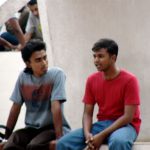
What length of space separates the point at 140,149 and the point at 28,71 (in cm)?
130

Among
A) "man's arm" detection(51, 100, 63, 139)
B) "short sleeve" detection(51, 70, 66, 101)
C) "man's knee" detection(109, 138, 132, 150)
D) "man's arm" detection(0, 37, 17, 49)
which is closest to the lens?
"man's knee" detection(109, 138, 132, 150)

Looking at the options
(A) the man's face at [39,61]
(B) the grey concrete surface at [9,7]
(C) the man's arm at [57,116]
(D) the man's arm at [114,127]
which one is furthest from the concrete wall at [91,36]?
(D) the man's arm at [114,127]

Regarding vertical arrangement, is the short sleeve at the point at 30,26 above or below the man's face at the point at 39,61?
above

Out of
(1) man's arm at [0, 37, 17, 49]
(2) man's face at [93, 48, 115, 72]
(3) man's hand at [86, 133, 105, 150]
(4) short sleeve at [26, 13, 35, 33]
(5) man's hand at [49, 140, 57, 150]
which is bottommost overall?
(5) man's hand at [49, 140, 57, 150]

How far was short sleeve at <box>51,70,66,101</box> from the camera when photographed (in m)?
4.66

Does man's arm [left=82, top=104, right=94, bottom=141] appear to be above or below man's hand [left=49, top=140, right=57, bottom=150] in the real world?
above

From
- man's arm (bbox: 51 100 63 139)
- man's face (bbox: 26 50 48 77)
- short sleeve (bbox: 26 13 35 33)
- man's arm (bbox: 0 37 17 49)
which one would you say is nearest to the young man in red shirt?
man's arm (bbox: 51 100 63 139)

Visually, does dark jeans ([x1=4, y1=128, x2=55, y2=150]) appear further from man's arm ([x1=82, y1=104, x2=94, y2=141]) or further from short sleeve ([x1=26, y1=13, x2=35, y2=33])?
short sleeve ([x1=26, y1=13, x2=35, y2=33])

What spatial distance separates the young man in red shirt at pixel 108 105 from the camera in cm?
423

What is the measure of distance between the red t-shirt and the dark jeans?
1.44ft

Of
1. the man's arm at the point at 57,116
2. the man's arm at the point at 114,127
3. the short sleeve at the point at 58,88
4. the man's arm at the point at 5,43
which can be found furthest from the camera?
the man's arm at the point at 5,43

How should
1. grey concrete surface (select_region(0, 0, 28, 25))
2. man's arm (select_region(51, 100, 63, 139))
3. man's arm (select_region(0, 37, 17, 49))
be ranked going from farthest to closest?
man's arm (select_region(0, 37, 17, 49)) → grey concrete surface (select_region(0, 0, 28, 25)) → man's arm (select_region(51, 100, 63, 139))

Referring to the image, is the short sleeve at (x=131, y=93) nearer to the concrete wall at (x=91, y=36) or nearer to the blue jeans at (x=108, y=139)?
the blue jeans at (x=108, y=139)

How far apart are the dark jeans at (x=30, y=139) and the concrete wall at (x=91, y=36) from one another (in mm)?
1270
